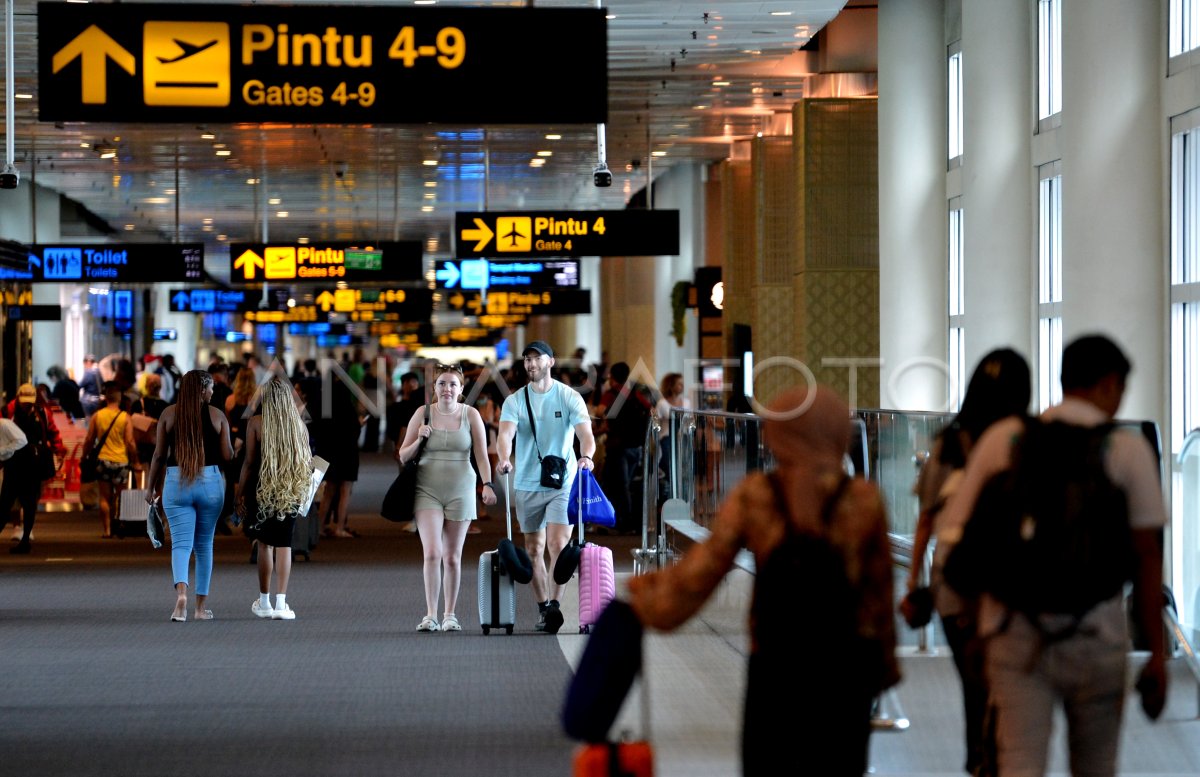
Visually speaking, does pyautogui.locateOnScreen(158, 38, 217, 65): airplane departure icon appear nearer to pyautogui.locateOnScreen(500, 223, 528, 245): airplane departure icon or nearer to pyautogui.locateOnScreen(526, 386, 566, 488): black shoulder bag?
pyautogui.locateOnScreen(526, 386, 566, 488): black shoulder bag

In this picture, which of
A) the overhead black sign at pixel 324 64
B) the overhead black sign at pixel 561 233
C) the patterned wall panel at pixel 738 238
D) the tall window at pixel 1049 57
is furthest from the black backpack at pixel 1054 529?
the patterned wall panel at pixel 738 238

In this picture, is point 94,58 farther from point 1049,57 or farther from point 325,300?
point 325,300

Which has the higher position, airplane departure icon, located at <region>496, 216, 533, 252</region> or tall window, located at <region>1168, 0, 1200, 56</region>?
tall window, located at <region>1168, 0, 1200, 56</region>

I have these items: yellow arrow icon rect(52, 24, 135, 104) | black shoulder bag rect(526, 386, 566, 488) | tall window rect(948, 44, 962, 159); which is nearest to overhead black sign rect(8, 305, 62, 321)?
tall window rect(948, 44, 962, 159)

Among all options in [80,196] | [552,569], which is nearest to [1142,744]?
[552,569]

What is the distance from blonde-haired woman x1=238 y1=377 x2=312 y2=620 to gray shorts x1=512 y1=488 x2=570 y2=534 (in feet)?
5.83

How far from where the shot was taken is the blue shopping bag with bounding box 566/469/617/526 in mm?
11539

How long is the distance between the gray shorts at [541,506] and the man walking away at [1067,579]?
6.83 m

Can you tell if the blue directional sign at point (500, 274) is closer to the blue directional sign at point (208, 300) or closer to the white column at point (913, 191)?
the white column at point (913, 191)

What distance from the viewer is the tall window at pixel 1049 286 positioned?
16.1m

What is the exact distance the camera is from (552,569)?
11.5 meters

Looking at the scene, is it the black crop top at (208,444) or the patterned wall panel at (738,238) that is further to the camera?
the patterned wall panel at (738,238)

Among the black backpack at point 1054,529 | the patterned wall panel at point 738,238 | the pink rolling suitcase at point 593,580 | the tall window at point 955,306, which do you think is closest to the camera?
the black backpack at point 1054,529

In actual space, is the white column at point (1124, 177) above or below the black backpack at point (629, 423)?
above
